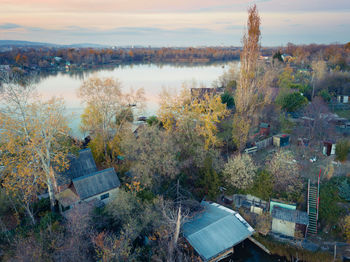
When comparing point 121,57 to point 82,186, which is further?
point 121,57

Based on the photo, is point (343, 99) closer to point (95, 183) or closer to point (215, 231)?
point (215, 231)

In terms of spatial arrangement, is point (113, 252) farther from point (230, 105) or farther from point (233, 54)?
point (233, 54)

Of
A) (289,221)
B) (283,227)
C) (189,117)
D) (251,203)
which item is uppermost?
(189,117)

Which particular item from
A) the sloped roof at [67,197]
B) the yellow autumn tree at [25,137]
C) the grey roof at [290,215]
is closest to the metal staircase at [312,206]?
the grey roof at [290,215]

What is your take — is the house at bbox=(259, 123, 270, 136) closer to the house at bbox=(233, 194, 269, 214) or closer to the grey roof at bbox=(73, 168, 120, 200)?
the house at bbox=(233, 194, 269, 214)

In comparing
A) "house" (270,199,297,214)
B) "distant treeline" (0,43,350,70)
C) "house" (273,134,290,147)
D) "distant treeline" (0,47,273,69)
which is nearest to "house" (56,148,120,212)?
"house" (270,199,297,214)

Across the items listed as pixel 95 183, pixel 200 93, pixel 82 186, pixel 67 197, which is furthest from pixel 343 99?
pixel 67 197
